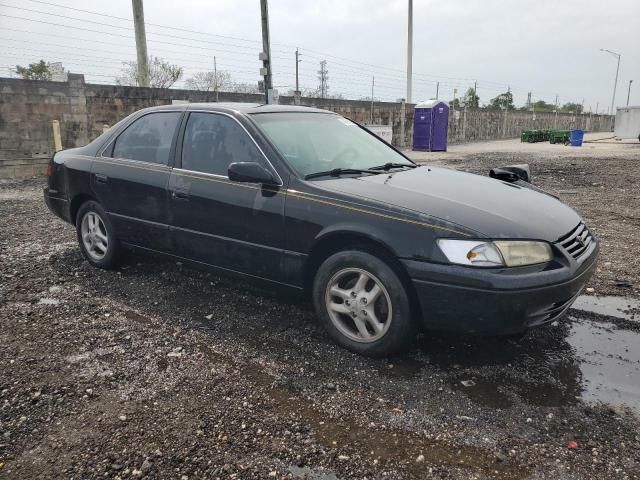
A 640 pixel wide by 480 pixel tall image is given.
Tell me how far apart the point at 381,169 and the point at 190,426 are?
7.78 ft

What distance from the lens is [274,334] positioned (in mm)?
3635

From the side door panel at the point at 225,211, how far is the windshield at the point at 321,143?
21cm

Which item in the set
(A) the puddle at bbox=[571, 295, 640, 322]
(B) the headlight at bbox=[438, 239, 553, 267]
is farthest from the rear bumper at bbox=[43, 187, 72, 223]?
(A) the puddle at bbox=[571, 295, 640, 322]

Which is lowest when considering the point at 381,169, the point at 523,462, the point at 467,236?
the point at 523,462

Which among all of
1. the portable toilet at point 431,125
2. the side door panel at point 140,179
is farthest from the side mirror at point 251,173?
the portable toilet at point 431,125

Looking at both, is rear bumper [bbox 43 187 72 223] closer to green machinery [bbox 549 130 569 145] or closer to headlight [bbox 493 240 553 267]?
headlight [bbox 493 240 553 267]

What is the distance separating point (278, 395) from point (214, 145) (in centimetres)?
212

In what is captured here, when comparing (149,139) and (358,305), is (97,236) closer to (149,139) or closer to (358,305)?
(149,139)

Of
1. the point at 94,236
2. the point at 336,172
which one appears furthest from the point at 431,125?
the point at 336,172

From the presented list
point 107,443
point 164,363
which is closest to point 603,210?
point 164,363

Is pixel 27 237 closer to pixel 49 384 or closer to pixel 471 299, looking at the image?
pixel 49 384

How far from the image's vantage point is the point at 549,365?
3197 millimetres

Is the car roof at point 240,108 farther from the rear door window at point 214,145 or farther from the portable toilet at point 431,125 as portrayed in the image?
the portable toilet at point 431,125

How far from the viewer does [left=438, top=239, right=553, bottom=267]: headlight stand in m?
2.82
